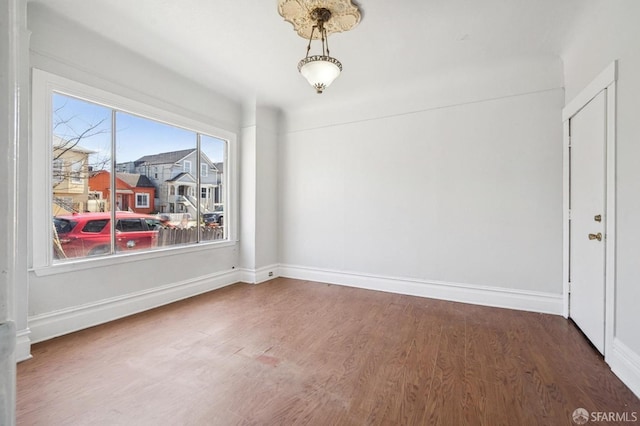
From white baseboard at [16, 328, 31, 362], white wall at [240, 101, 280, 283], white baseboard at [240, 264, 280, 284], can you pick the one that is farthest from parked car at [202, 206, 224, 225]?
white baseboard at [16, 328, 31, 362]

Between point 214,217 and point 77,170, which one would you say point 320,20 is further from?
point 214,217

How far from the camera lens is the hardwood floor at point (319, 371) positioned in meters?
1.82

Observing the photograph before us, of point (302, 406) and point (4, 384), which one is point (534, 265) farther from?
point (4, 384)

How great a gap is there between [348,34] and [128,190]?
2979 millimetres

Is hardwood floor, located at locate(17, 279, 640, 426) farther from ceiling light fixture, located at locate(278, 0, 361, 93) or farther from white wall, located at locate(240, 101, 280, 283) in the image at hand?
ceiling light fixture, located at locate(278, 0, 361, 93)

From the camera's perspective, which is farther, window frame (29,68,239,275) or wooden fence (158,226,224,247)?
wooden fence (158,226,224,247)

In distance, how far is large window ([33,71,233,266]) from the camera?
2.80 metres

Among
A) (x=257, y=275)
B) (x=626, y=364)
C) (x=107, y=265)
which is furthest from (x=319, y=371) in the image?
(x=257, y=275)

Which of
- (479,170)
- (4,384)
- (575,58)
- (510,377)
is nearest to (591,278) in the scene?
(510,377)

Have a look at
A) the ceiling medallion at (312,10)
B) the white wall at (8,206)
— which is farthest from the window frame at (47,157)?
the white wall at (8,206)

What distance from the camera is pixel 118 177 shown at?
10.8ft

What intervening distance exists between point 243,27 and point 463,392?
11.8 ft

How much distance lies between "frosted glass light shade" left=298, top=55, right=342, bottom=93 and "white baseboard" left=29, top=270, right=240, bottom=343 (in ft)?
10.0

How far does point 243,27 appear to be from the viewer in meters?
2.85
